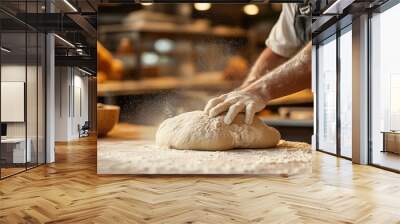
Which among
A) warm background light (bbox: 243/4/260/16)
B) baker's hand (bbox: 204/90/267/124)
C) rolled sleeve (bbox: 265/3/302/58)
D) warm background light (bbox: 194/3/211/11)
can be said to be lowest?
baker's hand (bbox: 204/90/267/124)

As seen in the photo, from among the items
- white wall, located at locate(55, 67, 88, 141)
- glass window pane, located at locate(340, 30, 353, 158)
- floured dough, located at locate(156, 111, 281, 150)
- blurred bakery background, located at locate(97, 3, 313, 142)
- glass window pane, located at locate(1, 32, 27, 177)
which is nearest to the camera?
glass window pane, located at locate(1, 32, 27, 177)

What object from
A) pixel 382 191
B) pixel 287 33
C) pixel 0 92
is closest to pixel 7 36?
pixel 0 92

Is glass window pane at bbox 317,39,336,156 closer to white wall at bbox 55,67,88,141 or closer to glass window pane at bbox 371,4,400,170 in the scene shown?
glass window pane at bbox 371,4,400,170

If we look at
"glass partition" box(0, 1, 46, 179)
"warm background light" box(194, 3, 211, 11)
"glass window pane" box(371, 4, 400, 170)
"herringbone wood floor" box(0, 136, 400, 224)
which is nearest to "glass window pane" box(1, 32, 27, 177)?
"glass partition" box(0, 1, 46, 179)

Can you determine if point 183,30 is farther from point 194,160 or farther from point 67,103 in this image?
point 67,103

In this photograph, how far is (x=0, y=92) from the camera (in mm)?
5137

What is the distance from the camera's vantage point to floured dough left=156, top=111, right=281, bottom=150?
17.5ft

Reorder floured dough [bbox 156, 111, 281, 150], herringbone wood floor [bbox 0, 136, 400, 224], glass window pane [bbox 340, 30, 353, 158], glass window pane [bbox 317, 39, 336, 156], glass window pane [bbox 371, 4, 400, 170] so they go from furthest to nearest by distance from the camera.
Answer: glass window pane [bbox 317, 39, 336, 156], glass window pane [bbox 340, 30, 353, 158], glass window pane [bbox 371, 4, 400, 170], floured dough [bbox 156, 111, 281, 150], herringbone wood floor [bbox 0, 136, 400, 224]

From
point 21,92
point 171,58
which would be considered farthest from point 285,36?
point 21,92

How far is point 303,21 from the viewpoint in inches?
218

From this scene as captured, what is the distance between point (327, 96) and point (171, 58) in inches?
179

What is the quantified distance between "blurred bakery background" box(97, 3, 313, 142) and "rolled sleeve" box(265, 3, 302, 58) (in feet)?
0.32

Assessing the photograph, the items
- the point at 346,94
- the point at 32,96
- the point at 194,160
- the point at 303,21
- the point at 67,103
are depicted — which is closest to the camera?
the point at 194,160

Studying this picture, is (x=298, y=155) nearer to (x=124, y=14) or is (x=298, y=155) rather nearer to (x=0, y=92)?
(x=124, y=14)
